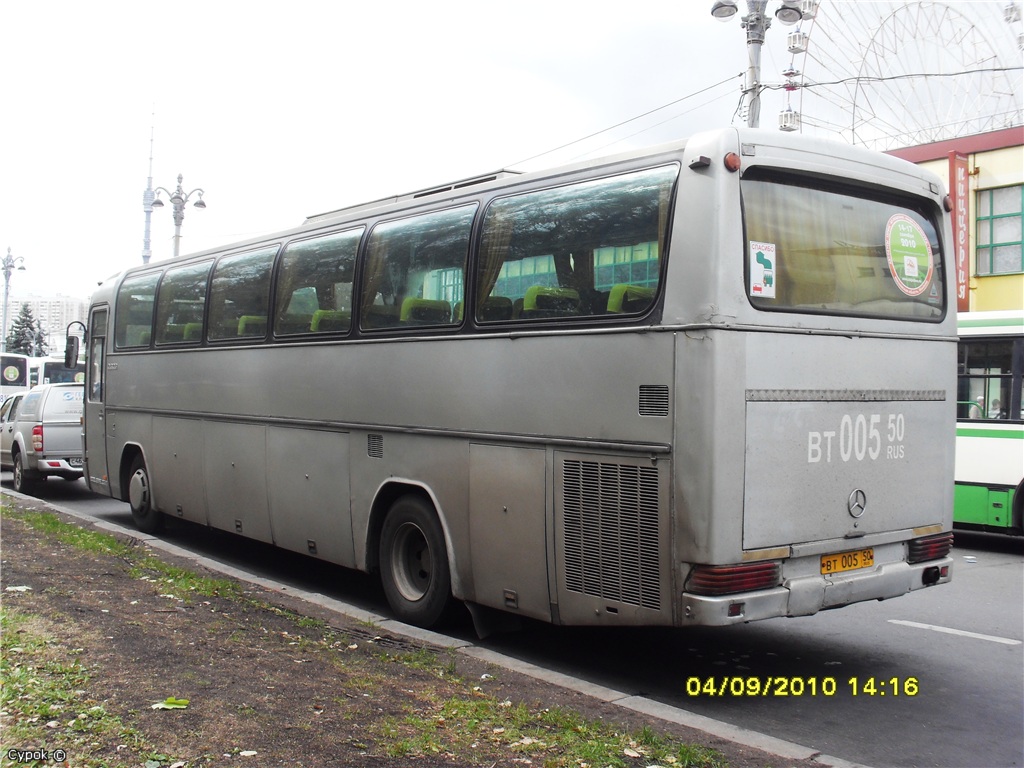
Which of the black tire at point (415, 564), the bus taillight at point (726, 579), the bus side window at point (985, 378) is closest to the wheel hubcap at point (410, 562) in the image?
the black tire at point (415, 564)

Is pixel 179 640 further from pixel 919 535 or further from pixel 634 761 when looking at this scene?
pixel 919 535

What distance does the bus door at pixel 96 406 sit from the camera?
1435 centimetres

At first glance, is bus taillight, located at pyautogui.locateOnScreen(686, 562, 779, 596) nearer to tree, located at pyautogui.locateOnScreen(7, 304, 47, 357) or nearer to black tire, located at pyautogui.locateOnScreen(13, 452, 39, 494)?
black tire, located at pyautogui.locateOnScreen(13, 452, 39, 494)

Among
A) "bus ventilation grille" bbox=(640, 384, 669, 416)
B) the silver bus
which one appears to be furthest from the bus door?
"bus ventilation grille" bbox=(640, 384, 669, 416)

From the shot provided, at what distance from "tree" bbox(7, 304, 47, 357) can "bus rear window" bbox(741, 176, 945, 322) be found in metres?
102

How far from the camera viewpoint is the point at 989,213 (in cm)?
2783

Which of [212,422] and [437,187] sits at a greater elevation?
[437,187]

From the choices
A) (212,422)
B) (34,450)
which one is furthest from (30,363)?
(212,422)

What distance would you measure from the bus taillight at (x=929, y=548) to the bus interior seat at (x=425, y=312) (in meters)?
3.66

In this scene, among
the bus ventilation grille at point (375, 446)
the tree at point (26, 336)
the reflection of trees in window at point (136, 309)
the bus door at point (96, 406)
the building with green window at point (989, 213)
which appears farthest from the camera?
the tree at point (26, 336)

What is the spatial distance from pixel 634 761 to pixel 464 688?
1.42m

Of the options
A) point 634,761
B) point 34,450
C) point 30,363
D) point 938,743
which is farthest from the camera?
point 30,363

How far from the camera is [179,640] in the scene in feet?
22.0

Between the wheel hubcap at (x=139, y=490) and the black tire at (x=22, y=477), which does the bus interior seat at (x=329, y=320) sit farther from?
the black tire at (x=22, y=477)
